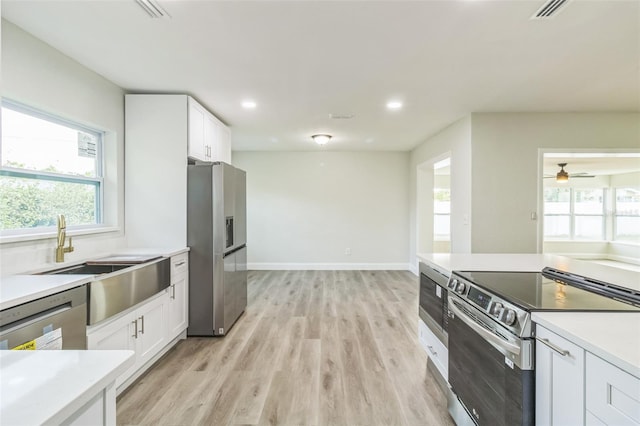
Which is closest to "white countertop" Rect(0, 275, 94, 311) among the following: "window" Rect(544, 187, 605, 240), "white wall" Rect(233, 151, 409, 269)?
"white wall" Rect(233, 151, 409, 269)

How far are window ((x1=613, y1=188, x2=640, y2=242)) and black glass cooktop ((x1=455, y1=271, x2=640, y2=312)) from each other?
371 inches

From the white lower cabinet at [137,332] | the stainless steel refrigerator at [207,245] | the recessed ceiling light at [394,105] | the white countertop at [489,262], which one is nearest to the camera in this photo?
the white lower cabinet at [137,332]

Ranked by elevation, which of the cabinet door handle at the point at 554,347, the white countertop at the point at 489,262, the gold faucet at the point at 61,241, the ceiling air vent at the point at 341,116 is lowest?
the cabinet door handle at the point at 554,347

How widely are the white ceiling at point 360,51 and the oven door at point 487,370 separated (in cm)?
182

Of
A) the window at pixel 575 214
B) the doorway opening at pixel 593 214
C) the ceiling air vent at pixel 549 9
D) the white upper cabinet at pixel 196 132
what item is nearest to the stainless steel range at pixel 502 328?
the ceiling air vent at pixel 549 9

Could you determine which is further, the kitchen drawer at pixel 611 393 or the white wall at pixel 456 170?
the white wall at pixel 456 170

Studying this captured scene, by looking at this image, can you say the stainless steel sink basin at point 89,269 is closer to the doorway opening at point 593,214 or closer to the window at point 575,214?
the doorway opening at point 593,214

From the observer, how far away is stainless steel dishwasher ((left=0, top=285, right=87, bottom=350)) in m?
1.35

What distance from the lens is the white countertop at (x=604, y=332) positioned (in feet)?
2.84

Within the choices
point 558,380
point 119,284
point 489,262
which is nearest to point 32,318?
point 119,284

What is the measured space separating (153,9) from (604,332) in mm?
2698

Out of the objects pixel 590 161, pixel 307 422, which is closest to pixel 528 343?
pixel 307 422

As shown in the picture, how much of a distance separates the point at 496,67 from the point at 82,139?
376cm

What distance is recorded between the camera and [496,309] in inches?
55.3
